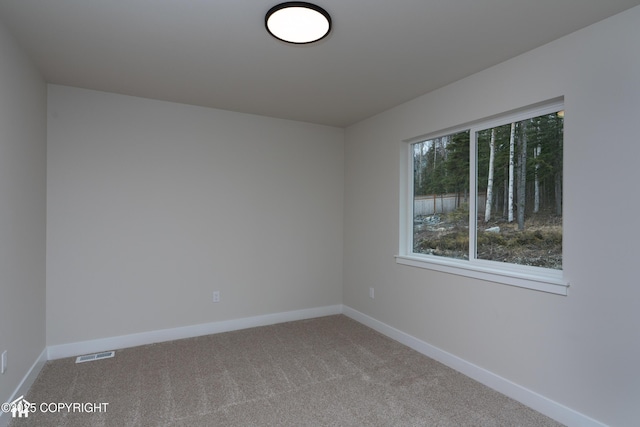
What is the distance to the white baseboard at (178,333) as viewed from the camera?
3.05 meters

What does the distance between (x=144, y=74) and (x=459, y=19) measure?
241cm

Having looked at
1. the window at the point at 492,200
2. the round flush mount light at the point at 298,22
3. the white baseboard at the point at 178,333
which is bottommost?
the white baseboard at the point at 178,333

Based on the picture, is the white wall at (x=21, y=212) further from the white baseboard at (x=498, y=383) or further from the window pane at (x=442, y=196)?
the window pane at (x=442, y=196)

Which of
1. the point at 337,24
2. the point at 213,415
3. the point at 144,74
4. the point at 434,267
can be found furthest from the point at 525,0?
the point at 213,415

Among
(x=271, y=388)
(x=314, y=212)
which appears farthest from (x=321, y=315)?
(x=271, y=388)

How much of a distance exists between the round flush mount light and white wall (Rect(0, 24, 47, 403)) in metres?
1.65

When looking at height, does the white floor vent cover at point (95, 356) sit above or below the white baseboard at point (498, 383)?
below

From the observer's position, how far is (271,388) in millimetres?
2514

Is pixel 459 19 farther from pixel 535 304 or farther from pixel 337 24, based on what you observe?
pixel 535 304

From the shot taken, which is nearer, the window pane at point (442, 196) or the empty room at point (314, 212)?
the empty room at point (314, 212)

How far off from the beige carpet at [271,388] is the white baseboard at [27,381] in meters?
0.04

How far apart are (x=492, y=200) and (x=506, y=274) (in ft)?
2.05

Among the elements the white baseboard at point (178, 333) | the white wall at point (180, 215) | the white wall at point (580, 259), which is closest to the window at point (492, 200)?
the white wall at point (580, 259)

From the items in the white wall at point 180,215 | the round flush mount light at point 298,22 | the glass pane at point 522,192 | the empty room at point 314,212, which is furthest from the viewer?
the white wall at point 180,215
